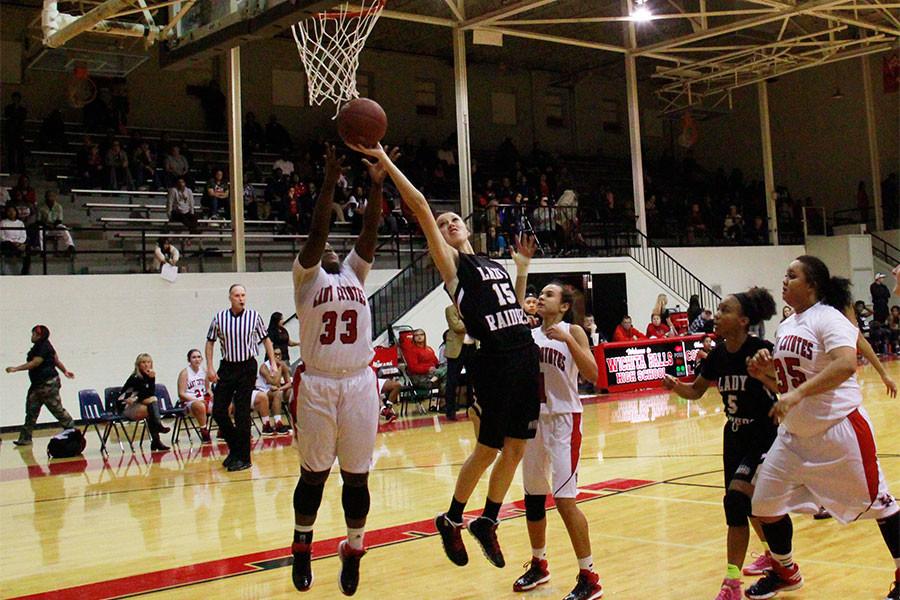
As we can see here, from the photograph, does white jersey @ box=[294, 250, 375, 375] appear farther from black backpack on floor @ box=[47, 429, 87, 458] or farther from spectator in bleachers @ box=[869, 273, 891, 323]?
spectator in bleachers @ box=[869, 273, 891, 323]

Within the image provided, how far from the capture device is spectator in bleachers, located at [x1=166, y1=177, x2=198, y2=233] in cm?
1689

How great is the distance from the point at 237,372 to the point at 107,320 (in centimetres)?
632

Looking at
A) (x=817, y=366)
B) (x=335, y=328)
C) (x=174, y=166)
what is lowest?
(x=817, y=366)

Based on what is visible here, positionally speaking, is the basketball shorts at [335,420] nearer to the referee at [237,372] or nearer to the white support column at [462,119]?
the referee at [237,372]

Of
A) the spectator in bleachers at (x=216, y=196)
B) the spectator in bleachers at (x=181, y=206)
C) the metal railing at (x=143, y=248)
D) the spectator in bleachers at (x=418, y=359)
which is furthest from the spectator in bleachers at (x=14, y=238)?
the spectator in bleachers at (x=418, y=359)

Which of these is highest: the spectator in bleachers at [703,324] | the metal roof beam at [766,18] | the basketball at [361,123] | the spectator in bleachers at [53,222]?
the metal roof beam at [766,18]

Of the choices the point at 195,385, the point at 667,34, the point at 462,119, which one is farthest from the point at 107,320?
the point at 667,34

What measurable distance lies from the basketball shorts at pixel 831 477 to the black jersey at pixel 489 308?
1.28 meters

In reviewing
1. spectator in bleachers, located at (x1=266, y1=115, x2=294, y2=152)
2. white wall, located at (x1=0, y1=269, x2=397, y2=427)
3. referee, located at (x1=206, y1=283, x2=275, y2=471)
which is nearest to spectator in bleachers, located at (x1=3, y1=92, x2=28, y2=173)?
white wall, located at (x1=0, y1=269, x2=397, y2=427)

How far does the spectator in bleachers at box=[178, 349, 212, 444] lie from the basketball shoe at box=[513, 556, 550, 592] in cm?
740

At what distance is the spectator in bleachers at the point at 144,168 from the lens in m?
18.2

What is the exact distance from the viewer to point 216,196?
696 inches

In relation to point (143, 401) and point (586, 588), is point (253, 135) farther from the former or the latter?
point (586, 588)

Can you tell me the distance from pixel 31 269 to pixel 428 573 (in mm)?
11901
